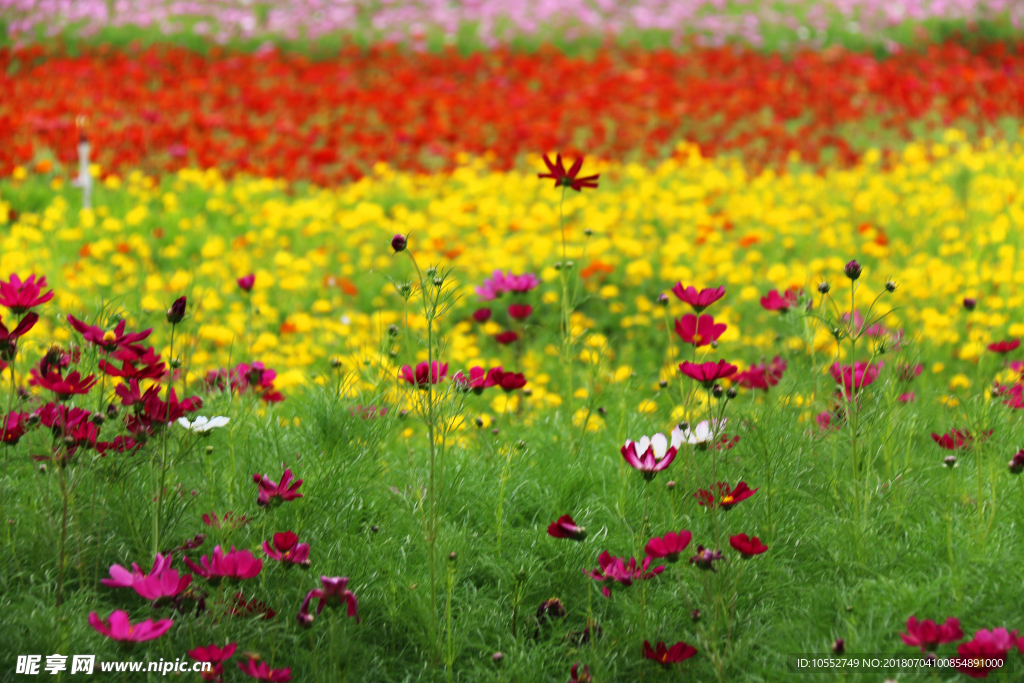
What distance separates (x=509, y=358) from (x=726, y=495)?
2148 mm

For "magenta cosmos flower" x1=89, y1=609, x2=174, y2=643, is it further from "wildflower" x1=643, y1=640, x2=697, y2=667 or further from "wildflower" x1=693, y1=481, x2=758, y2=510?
"wildflower" x1=693, y1=481, x2=758, y2=510

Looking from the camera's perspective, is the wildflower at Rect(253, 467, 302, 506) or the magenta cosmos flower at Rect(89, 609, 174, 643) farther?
the wildflower at Rect(253, 467, 302, 506)

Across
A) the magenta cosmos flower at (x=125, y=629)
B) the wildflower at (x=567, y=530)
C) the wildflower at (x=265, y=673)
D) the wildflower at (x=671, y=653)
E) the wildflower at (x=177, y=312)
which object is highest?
the wildflower at (x=177, y=312)

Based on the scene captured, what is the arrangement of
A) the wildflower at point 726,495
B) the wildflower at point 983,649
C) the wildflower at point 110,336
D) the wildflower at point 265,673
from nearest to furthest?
the wildflower at point 983,649, the wildflower at point 265,673, the wildflower at point 726,495, the wildflower at point 110,336

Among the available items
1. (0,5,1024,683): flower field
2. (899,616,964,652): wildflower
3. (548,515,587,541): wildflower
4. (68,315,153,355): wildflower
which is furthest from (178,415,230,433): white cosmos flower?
(899,616,964,652): wildflower

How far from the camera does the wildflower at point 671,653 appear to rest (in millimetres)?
1569

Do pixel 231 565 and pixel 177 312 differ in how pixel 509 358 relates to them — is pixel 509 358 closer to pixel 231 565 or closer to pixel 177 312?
pixel 177 312

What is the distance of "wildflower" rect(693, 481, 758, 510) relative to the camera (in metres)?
1.64

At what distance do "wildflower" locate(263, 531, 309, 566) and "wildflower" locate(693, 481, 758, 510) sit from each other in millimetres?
714

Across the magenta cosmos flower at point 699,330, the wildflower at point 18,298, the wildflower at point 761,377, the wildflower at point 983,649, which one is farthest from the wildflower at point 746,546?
the wildflower at point 18,298

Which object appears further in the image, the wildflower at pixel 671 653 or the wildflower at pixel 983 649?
the wildflower at pixel 671 653

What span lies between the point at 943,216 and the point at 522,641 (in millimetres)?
4347

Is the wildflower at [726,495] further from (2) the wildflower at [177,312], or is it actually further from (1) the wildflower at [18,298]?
(1) the wildflower at [18,298]

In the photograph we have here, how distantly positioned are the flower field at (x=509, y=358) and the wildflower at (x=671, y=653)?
38 mm
